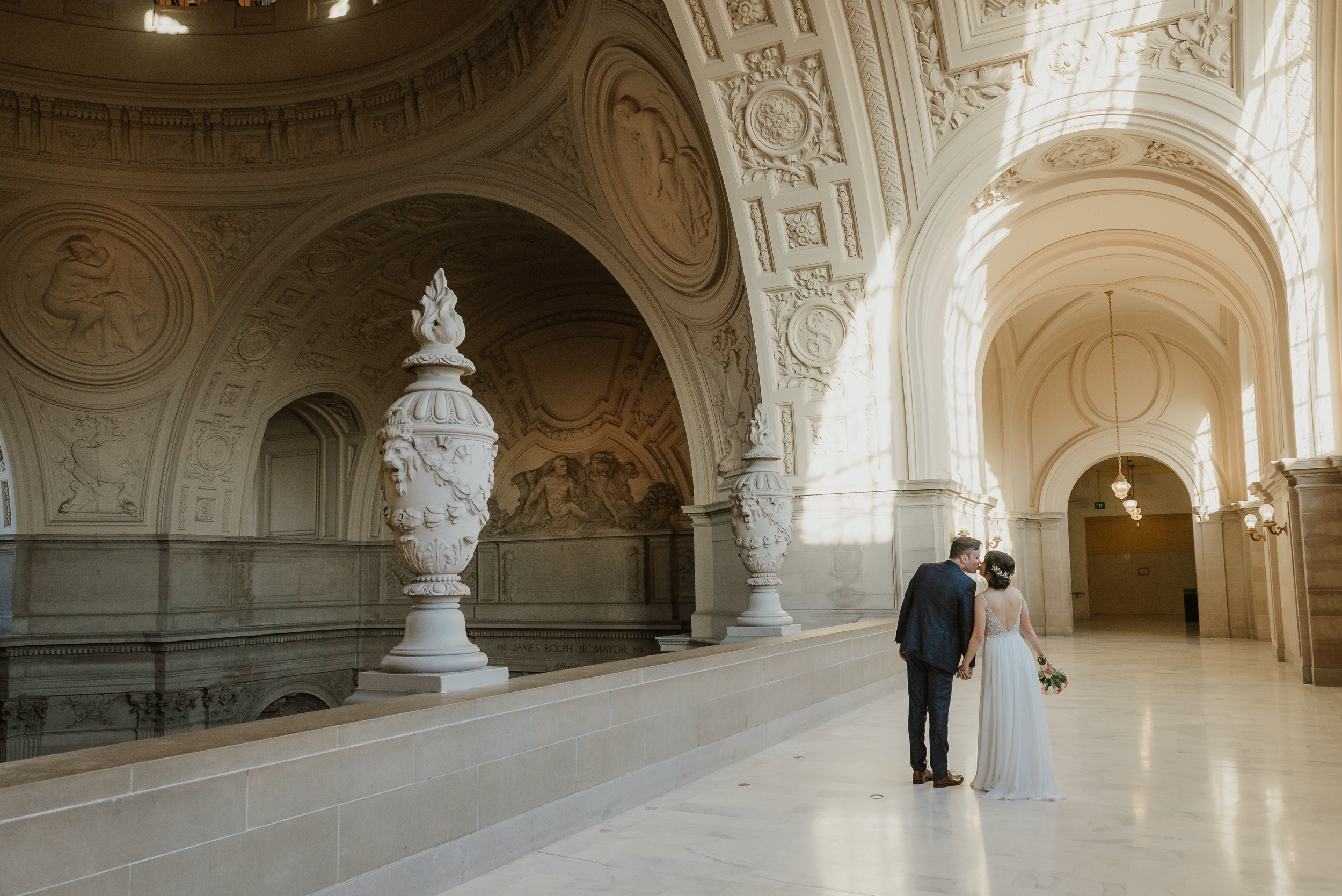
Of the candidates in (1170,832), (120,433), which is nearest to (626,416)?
(120,433)

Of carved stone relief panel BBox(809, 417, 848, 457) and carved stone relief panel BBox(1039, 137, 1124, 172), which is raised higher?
carved stone relief panel BBox(1039, 137, 1124, 172)

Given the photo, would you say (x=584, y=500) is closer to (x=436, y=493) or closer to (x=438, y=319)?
(x=438, y=319)

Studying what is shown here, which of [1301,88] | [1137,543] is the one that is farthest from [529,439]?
[1137,543]

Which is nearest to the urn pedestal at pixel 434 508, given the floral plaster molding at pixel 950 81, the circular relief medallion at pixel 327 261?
the floral plaster molding at pixel 950 81

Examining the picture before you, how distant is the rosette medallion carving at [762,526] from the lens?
834cm

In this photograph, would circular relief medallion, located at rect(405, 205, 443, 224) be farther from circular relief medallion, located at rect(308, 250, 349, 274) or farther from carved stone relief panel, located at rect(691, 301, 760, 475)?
carved stone relief panel, located at rect(691, 301, 760, 475)

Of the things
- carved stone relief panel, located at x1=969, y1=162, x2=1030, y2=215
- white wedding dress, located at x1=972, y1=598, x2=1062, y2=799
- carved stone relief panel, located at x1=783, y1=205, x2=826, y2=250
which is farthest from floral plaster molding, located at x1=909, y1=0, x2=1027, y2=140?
white wedding dress, located at x1=972, y1=598, x2=1062, y2=799

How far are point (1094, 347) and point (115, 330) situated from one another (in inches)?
716

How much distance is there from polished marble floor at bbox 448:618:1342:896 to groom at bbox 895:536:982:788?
0.22m

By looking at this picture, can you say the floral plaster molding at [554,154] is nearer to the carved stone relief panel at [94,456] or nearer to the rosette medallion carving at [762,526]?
the rosette medallion carving at [762,526]

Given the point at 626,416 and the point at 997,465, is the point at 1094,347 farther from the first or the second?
the point at 626,416

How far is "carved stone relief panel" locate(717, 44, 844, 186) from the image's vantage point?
11.2 meters

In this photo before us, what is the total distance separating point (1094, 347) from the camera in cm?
1980

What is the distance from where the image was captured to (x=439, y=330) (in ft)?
15.7
